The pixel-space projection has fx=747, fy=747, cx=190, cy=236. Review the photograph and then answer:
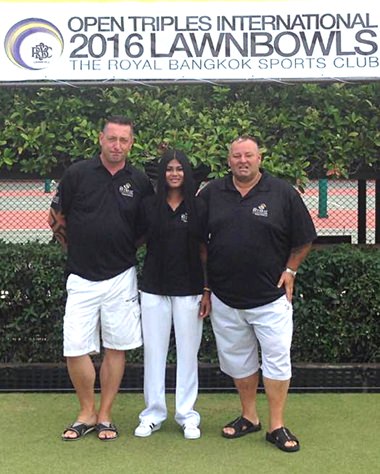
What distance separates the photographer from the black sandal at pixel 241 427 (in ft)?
15.3

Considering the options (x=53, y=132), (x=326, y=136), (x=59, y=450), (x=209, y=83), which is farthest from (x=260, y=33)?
(x=59, y=450)

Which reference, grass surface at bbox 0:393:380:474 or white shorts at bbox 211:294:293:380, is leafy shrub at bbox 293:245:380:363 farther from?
white shorts at bbox 211:294:293:380

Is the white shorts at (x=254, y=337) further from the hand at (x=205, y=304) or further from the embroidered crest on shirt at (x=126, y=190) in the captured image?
the embroidered crest on shirt at (x=126, y=190)

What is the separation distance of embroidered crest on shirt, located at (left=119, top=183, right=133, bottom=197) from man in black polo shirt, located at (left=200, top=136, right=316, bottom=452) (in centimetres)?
46

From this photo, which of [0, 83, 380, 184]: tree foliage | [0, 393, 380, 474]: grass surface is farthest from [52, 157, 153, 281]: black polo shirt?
[0, 393, 380, 474]: grass surface

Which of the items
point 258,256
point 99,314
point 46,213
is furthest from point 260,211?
point 46,213

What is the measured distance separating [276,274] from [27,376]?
2.32m

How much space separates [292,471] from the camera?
4.16 m

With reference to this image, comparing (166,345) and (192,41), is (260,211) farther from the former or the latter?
(192,41)

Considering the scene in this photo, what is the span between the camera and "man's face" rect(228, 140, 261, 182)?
171 inches

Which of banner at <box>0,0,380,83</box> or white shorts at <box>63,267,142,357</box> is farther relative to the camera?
banner at <box>0,0,380,83</box>

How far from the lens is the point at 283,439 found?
Answer: 4461mm

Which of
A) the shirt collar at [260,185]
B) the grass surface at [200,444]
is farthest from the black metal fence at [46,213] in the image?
the shirt collar at [260,185]

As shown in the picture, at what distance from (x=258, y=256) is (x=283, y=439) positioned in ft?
3.65
